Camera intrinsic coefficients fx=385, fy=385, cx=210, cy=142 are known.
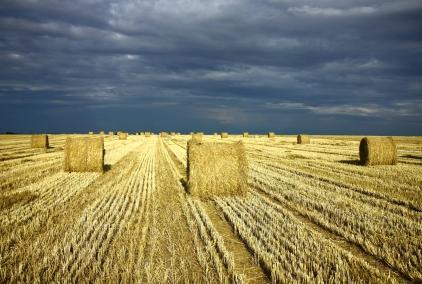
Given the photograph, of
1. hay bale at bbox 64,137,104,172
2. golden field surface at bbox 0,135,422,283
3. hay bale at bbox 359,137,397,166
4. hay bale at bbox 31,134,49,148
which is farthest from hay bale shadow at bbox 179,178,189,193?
hay bale at bbox 31,134,49,148

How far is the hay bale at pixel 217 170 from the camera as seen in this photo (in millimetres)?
10078

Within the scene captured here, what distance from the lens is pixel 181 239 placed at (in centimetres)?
614

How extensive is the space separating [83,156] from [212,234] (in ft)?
32.7

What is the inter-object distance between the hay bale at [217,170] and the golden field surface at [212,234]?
1.44 feet

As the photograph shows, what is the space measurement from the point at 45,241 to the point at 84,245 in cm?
65

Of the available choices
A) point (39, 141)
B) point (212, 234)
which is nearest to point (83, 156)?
point (212, 234)

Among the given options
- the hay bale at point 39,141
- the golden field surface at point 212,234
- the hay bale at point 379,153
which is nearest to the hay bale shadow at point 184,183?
the golden field surface at point 212,234

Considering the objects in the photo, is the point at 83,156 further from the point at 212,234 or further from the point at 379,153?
the point at 379,153

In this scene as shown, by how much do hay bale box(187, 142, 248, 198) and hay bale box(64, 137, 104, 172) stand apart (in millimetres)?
5691

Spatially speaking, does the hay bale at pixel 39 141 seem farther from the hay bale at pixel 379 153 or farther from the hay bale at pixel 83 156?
the hay bale at pixel 379 153

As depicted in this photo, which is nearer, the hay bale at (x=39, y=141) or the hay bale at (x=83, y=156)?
the hay bale at (x=83, y=156)

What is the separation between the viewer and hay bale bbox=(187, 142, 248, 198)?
10078 mm

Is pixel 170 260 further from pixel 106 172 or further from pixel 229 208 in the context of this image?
pixel 106 172

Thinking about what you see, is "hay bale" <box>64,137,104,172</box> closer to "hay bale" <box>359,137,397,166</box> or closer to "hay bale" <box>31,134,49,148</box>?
"hay bale" <box>359,137,397,166</box>
